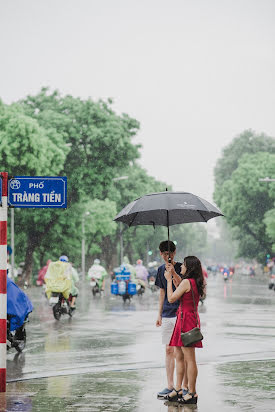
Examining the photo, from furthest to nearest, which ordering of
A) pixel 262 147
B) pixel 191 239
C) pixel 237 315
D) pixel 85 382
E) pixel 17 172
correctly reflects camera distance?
1. pixel 191 239
2. pixel 262 147
3. pixel 17 172
4. pixel 237 315
5. pixel 85 382

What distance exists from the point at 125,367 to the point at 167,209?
3.26 metres

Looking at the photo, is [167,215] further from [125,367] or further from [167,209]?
[125,367]

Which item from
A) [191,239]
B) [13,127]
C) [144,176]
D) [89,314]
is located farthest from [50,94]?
[191,239]

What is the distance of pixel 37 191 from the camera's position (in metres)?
9.55

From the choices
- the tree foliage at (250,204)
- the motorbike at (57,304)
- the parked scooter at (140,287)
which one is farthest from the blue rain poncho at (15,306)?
the tree foliage at (250,204)

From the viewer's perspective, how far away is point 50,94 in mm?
52000

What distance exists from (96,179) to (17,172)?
26.1 feet

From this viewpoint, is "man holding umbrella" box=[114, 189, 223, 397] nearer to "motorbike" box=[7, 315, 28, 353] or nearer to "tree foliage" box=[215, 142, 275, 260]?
"motorbike" box=[7, 315, 28, 353]

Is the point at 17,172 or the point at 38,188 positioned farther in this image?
the point at 17,172

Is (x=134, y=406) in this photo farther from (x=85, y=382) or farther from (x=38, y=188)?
(x=38, y=188)

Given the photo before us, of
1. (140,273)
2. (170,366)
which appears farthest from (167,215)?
(140,273)

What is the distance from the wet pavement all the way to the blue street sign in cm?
209

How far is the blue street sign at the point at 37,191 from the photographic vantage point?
9.52m

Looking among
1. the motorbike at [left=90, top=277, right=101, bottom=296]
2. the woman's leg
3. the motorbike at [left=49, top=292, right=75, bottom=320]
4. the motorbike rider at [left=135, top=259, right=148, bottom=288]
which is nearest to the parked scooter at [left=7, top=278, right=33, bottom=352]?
the woman's leg
